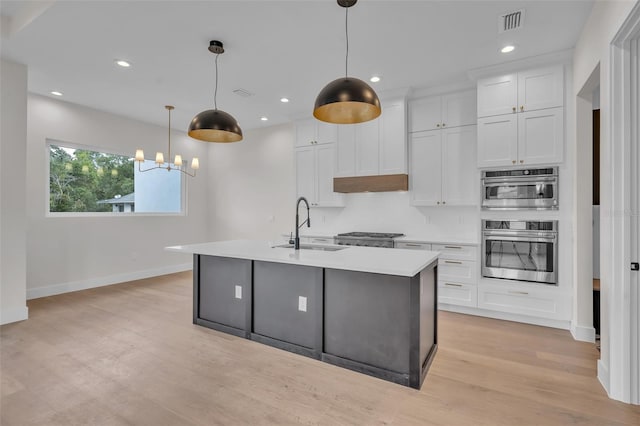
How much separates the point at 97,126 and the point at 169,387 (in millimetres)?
4741

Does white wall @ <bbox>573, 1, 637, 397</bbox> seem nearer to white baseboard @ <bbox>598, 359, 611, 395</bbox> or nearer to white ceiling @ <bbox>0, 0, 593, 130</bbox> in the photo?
white baseboard @ <bbox>598, 359, 611, 395</bbox>

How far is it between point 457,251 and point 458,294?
0.53 meters

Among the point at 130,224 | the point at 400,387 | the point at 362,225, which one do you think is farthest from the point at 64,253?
Result: the point at 400,387

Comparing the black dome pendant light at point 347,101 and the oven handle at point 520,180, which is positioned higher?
the black dome pendant light at point 347,101

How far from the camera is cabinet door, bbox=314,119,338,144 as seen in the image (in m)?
5.00

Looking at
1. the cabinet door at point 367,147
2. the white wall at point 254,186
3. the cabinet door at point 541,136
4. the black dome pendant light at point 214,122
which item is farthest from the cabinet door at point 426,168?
the black dome pendant light at point 214,122

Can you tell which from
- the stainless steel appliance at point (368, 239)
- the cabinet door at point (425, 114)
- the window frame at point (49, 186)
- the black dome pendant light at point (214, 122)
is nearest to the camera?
the black dome pendant light at point (214, 122)

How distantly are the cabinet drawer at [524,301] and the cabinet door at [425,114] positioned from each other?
87.8 inches

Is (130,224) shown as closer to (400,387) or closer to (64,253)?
(64,253)

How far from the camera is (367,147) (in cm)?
467

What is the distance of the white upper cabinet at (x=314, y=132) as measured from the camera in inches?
198

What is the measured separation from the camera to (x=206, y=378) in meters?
2.36

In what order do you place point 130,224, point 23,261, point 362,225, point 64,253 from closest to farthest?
1. point 23,261
2. point 64,253
3. point 362,225
4. point 130,224

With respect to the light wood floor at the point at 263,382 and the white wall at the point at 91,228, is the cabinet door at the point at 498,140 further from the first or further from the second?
the white wall at the point at 91,228
